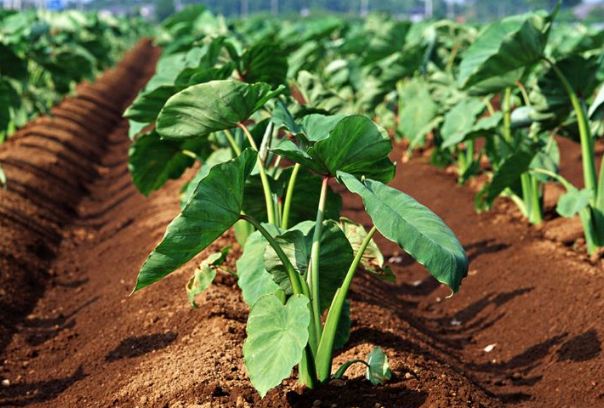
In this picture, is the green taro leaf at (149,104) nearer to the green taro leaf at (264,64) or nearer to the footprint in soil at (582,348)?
the green taro leaf at (264,64)

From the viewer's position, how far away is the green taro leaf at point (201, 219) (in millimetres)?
2293

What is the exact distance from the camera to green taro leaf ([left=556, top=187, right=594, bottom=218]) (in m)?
4.12

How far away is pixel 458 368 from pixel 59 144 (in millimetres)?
5718

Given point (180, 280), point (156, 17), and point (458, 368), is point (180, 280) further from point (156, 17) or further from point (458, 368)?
point (156, 17)

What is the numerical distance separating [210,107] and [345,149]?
587mm

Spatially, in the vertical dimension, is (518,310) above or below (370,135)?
below

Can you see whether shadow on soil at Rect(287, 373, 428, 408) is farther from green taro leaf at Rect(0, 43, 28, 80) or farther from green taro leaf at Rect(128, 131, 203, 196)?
green taro leaf at Rect(0, 43, 28, 80)

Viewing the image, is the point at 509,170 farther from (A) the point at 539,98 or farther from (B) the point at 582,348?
(B) the point at 582,348

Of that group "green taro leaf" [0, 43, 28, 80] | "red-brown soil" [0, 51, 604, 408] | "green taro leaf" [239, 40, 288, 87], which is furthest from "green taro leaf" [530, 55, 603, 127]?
"green taro leaf" [0, 43, 28, 80]

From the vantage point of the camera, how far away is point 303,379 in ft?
8.98

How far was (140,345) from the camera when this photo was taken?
3.39m

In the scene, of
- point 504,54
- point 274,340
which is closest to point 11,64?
point 504,54

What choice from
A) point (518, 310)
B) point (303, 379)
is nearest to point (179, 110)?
point (303, 379)

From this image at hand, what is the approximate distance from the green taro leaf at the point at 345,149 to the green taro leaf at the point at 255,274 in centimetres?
36
